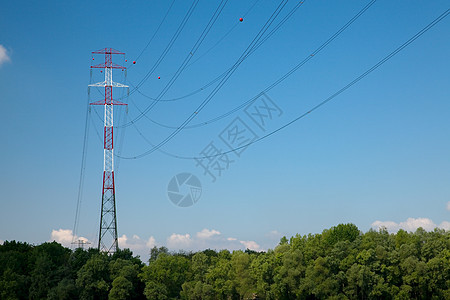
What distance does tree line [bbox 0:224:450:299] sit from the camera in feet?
246

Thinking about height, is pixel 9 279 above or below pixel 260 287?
above

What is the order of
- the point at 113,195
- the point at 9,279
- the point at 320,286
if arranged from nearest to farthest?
the point at 113,195
the point at 320,286
the point at 9,279

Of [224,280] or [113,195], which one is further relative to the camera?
[224,280]

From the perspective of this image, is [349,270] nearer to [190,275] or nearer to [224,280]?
[224,280]

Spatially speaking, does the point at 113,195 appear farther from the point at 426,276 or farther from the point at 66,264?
the point at 426,276

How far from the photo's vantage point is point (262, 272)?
81875 mm

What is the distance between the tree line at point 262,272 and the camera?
2950 inches

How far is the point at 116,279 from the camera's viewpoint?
81.3 m

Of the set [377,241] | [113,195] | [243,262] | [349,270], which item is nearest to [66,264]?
[113,195]

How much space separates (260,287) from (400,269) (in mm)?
22723

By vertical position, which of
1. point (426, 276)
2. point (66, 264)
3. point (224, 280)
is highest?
point (66, 264)

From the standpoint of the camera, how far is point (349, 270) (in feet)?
247

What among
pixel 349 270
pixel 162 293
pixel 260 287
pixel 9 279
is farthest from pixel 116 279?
pixel 349 270

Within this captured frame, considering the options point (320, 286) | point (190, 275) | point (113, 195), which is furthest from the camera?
point (190, 275)
